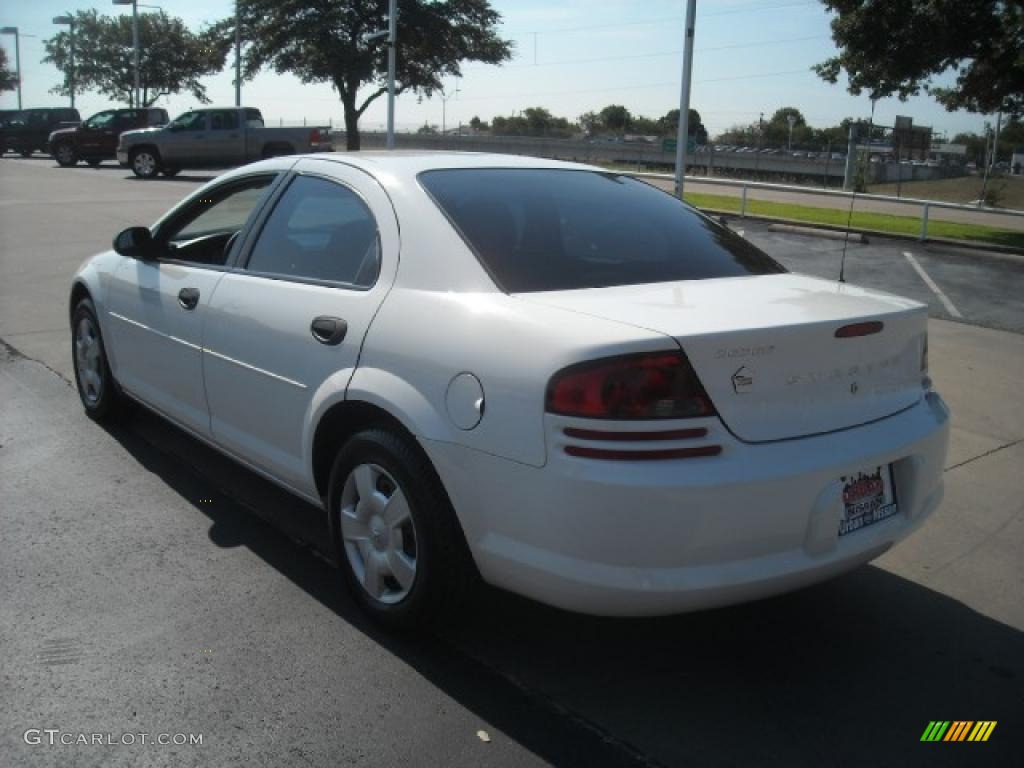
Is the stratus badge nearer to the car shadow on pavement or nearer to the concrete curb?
the car shadow on pavement

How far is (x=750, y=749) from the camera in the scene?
2.66 meters

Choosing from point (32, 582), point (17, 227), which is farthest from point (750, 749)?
point (17, 227)

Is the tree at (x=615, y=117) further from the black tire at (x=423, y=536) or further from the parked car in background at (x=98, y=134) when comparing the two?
the black tire at (x=423, y=536)

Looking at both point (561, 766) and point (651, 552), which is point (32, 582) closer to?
point (561, 766)

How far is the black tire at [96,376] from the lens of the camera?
17.1 feet

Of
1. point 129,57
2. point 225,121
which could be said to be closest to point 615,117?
point 129,57

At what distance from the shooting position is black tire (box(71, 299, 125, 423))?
17.1ft

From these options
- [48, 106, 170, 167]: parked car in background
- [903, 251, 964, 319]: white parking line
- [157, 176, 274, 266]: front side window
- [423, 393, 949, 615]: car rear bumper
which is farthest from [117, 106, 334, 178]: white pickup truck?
[423, 393, 949, 615]: car rear bumper

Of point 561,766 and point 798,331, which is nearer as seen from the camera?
point 561,766

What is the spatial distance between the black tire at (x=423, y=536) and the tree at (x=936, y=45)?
16497 mm

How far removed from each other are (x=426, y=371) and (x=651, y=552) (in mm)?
876


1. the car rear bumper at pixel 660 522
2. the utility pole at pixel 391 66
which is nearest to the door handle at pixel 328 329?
the car rear bumper at pixel 660 522

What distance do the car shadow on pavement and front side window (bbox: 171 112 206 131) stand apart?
26.7m

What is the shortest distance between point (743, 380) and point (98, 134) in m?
35.0
